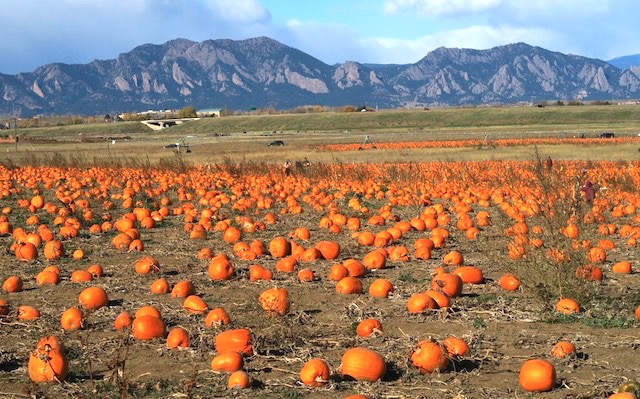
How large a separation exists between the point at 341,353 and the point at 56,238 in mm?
8832

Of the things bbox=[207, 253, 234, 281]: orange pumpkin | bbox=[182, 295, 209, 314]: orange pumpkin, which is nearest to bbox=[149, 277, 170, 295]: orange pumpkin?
bbox=[207, 253, 234, 281]: orange pumpkin

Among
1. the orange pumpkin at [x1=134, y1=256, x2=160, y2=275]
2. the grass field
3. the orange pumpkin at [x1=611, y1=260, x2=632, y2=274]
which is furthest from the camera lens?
the grass field

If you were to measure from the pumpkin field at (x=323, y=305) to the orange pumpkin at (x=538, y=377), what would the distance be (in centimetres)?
1

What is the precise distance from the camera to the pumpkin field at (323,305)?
645 centimetres

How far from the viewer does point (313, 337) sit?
7852mm

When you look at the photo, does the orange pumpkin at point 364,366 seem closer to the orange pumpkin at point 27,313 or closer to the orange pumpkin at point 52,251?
the orange pumpkin at point 27,313

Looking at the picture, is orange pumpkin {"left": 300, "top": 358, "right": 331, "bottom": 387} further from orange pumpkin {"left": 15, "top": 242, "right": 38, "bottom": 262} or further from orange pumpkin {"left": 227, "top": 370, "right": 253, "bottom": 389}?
orange pumpkin {"left": 15, "top": 242, "right": 38, "bottom": 262}

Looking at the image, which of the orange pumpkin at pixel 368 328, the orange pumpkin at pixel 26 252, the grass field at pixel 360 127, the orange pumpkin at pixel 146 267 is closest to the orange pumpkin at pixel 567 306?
the orange pumpkin at pixel 368 328

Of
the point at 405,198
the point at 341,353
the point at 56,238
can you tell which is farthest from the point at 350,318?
the point at 405,198

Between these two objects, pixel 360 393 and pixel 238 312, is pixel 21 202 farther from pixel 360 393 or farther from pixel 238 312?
pixel 360 393

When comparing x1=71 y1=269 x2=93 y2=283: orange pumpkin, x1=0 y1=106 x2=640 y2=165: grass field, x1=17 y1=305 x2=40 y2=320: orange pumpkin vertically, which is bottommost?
x1=0 y1=106 x2=640 y2=165: grass field

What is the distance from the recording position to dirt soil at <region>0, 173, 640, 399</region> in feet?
20.8

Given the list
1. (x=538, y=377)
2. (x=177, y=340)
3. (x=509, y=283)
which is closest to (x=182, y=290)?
(x=177, y=340)

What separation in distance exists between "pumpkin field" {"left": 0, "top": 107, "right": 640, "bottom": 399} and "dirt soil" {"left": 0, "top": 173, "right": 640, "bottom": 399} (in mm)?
25
